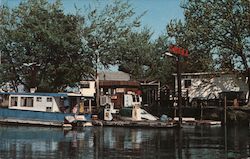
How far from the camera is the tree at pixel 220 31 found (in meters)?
58.6

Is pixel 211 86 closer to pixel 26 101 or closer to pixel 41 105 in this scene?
pixel 41 105

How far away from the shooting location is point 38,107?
49219 millimetres

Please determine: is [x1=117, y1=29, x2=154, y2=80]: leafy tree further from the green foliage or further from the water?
the water

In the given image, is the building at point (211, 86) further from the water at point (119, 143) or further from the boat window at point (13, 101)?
the boat window at point (13, 101)

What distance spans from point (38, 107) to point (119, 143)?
16905 millimetres

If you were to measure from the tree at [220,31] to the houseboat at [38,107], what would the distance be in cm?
1773

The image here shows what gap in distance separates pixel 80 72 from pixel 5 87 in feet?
35.6

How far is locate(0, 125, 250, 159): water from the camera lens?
28031 millimetres

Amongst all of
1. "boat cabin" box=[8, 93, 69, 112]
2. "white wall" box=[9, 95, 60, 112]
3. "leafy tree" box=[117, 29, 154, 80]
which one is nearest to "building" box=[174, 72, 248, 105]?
"leafy tree" box=[117, 29, 154, 80]

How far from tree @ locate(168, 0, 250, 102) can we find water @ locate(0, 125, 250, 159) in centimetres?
1523

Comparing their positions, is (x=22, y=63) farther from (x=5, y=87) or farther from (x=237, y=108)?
(x=237, y=108)

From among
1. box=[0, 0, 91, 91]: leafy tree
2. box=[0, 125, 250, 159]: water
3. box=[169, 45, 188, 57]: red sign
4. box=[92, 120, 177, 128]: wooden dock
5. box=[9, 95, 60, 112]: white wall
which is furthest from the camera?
box=[0, 0, 91, 91]: leafy tree

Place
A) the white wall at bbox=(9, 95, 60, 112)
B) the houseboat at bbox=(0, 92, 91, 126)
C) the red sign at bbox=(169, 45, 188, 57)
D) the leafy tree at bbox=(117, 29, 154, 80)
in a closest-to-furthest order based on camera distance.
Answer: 1. the houseboat at bbox=(0, 92, 91, 126)
2. the white wall at bbox=(9, 95, 60, 112)
3. the red sign at bbox=(169, 45, 188, 57)
4. the leafy tree at bbox=(117, 29, 154, 80)

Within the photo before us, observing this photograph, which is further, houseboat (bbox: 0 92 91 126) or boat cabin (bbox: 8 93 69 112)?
boat cabin (bbox: 8 93 69 112)
